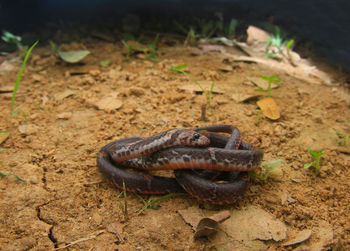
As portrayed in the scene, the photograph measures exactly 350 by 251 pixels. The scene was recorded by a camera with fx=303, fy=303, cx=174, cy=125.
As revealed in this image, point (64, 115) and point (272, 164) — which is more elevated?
point (272, 164)

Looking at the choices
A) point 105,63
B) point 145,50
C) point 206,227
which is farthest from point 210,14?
point 206,227

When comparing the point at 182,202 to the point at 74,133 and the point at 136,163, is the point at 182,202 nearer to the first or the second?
the point at 136,163

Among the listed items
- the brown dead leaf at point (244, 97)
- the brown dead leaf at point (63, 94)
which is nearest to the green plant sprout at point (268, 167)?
the brown dead leaf at point (244, 97)

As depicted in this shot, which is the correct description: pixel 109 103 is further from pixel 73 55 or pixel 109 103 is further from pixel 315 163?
pixel 315 163

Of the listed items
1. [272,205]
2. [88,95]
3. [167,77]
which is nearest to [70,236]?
[272,205]

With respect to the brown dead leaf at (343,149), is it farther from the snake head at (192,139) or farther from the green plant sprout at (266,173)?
the snake head at (192,139)

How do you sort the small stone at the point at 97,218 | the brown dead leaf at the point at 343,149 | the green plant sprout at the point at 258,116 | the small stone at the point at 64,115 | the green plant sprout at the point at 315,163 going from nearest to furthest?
1. the small stone at the point at 97,218
2. the green plant sprout at the point at 315,163
3. the brown dead leaf at the point at 343,149
4. the green plant sprout at the point at 258,116
5. the small stone at the point at 64,115
